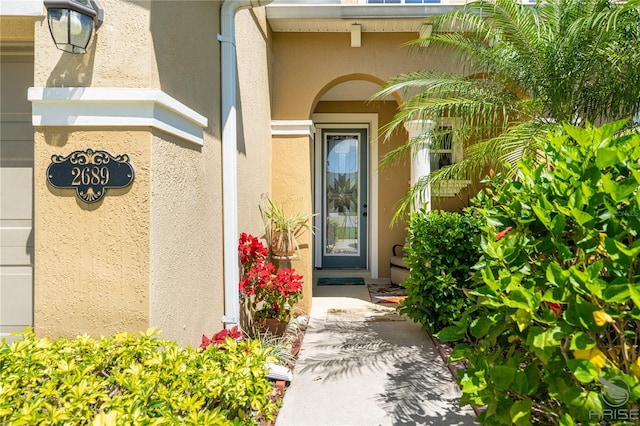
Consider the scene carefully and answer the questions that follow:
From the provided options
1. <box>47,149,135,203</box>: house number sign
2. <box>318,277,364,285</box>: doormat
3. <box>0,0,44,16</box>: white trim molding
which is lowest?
<box>318,277,364,285</box>: doormat

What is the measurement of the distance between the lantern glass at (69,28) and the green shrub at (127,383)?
1606 millimetres

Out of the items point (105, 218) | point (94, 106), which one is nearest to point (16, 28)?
point (94, 106)

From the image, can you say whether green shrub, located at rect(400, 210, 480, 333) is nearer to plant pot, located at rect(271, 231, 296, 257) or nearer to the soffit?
plant pot, located at rect(271, 231, 296, 257)

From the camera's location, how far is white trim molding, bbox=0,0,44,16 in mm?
2256

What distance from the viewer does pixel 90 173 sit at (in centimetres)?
228

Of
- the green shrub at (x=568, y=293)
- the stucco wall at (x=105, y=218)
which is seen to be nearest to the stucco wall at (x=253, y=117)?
the stucco wall at (x=105, y=218)

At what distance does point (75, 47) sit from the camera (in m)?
2.19

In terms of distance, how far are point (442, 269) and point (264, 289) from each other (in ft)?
6.67

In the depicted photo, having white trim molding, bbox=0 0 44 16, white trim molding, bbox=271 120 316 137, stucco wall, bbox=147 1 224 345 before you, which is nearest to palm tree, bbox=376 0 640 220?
stucco wall, bbox=147 1 224 345

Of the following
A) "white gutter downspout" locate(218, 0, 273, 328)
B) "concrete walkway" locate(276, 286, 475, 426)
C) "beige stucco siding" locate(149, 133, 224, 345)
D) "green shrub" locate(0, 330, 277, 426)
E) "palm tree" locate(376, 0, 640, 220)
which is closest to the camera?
"green shrub" locate(0, 330, 277, 426)

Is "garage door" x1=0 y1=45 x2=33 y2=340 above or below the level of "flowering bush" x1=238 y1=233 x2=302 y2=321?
above

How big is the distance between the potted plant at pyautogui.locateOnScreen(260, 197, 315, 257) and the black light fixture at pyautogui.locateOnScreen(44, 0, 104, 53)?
125 inches

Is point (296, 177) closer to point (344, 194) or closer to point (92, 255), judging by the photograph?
point (344, 194)

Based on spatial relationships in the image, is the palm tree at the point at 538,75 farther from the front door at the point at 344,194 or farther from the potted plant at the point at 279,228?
the front door at the point at 344,194
